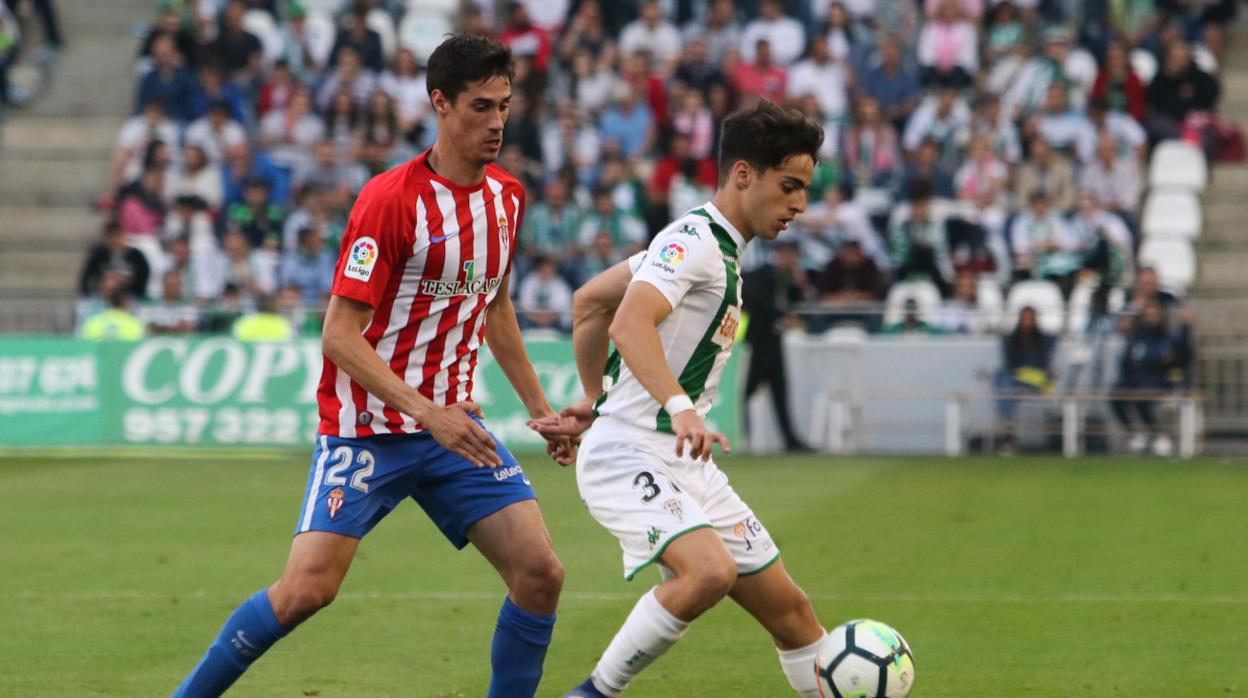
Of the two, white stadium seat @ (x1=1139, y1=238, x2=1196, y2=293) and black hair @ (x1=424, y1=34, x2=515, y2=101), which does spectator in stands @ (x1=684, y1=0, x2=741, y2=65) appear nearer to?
white stadium seat @ (x1=1139, y1=238, x2=1196, y2=293)

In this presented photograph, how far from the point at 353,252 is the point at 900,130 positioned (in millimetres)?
16336

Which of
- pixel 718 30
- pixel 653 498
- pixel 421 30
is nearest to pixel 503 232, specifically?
pixel 653 498

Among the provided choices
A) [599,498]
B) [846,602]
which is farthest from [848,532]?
[599,498]

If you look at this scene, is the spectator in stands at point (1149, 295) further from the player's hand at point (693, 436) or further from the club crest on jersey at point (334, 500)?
the club crest on jersey at point (334, 500)

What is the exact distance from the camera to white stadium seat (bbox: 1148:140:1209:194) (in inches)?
838

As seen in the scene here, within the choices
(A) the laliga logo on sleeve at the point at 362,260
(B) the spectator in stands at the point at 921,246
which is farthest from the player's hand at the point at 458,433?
(B) the spectator in stands at the point at 921,246

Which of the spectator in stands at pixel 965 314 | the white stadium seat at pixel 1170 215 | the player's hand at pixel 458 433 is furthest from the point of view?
the white stadium seat at pixel 1170 215

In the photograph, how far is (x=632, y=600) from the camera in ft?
31.3

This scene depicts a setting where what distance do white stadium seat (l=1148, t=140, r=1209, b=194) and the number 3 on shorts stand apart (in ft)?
54.8

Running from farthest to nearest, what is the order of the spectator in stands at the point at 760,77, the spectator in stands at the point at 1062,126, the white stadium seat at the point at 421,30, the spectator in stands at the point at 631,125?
the white stadium seat at the point at 421,30 → the spectator in stands at the point at 631,125 → the spectator in stands at the point at 760,77 → the spectator in stands at the point at 1062,126

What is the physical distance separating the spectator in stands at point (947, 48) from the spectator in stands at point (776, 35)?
1.49 metres

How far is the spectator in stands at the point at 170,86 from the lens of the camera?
75.7 feet

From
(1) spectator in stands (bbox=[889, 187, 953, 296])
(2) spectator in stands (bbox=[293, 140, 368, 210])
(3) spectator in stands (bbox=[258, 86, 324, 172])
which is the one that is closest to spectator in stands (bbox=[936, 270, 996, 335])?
(1) spectator in stands (bbox=[889, 187, 953, 296])

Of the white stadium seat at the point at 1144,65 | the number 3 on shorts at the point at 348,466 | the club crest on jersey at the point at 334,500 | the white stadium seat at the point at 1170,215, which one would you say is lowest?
the club crest on jersey at the point at 334,500
